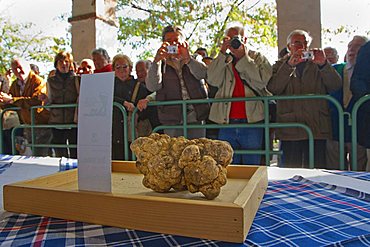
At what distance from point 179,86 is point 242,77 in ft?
1.65

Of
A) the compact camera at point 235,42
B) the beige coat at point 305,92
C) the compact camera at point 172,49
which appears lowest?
the beige coat at point 305,92

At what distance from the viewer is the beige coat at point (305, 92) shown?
2.40 metres

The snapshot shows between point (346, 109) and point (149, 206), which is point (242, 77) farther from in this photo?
point (149, 206)

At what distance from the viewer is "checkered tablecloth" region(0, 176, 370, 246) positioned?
0.52 meters

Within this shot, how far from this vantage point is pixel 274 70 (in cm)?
259

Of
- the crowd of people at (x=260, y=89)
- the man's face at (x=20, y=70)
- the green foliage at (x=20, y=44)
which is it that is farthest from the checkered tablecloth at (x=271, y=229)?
the green foliage at (x=20, y=44)

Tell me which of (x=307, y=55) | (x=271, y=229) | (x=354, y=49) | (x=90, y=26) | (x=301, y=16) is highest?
(x=90, y=26)

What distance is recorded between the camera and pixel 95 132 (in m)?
0.65

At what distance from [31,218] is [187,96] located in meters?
2.03

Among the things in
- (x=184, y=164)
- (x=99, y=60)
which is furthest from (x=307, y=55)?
(x=184, y=164)

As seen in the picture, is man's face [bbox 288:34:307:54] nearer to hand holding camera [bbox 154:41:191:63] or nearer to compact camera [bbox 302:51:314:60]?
compact camera [bbox 302:51:314:60]

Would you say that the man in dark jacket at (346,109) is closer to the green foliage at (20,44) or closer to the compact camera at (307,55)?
the compact camera at (307,55)

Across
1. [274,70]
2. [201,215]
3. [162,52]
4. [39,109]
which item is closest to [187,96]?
[162,52]

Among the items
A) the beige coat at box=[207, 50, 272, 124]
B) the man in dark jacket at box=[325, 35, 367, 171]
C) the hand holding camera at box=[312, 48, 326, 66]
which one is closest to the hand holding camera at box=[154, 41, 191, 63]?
the beige coat at box=[207, 50, 272, 124]
